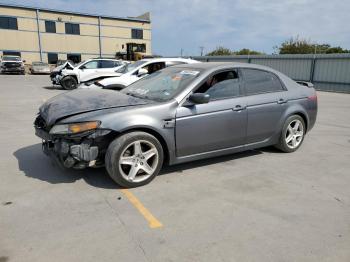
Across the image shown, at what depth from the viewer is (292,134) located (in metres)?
5.54

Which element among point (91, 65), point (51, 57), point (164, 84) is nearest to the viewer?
point (164, 84)

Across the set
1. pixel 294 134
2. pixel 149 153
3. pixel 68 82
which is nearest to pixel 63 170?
pixel 149 153

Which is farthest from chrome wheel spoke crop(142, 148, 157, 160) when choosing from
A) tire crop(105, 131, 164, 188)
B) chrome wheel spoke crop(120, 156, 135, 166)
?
chrome wheel spoke crop(120, 156, 135, 166)

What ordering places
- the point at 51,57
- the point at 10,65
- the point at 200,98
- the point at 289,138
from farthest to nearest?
1. the point at 51,57
2. the point at 10,65
3. the point at 289,138
4. the point at 200,98

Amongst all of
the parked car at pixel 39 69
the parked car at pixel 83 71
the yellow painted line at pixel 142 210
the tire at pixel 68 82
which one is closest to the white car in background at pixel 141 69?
the parked car at pixel 83 71

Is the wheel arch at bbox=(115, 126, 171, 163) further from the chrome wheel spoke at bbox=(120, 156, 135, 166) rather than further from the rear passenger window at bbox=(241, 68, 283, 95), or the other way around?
the rear passenger window at bbox=(241, 68, 283, 95)

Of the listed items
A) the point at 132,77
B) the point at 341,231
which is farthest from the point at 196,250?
the point at 132,77

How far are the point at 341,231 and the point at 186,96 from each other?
7.87 ft

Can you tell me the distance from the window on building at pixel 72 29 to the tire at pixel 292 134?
46362 mm

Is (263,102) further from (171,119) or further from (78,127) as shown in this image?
(78,127)

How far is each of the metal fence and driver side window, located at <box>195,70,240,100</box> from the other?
16.9 meters

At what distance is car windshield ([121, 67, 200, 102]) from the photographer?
4.40m

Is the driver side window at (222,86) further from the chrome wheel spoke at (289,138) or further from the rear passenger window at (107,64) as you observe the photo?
the rear passenger window at (107,64)

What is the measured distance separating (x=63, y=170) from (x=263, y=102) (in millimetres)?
3209
